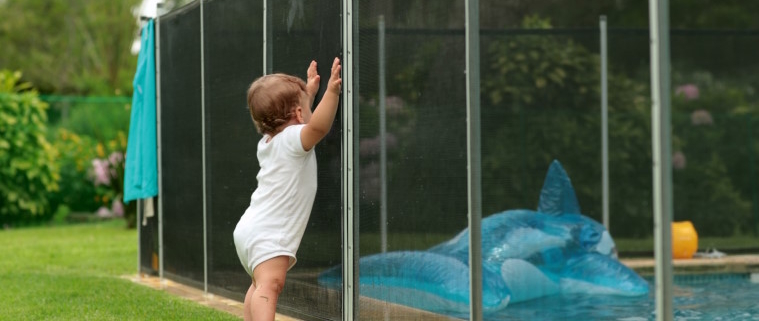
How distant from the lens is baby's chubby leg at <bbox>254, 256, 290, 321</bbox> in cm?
375

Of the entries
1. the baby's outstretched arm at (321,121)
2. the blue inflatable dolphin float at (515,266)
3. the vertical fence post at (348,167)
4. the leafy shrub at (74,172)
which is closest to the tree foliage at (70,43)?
the leafy shrub at (74,172)

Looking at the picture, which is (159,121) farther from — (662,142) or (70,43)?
(70,43)

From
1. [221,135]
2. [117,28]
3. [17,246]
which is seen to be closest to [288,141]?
[221,135]

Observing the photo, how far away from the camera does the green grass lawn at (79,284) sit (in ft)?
18.4

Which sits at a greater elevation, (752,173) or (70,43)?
(70,43)

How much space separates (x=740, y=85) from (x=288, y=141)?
21.3 feet

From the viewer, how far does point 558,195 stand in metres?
6.95

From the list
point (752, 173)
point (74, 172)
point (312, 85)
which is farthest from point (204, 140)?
point (74, 172)

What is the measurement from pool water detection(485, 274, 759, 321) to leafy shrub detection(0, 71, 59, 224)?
8.75 meters

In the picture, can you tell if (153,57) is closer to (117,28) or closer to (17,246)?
(17,246)

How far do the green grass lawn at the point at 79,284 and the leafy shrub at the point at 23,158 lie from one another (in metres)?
1.65

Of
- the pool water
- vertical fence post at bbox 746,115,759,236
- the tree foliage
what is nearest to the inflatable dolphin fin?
the pool water

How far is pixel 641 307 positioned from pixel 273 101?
9.89 feet

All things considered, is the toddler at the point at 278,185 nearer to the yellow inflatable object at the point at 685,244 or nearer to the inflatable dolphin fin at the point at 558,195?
the inflatable dolphin fin at the point at 558,195
